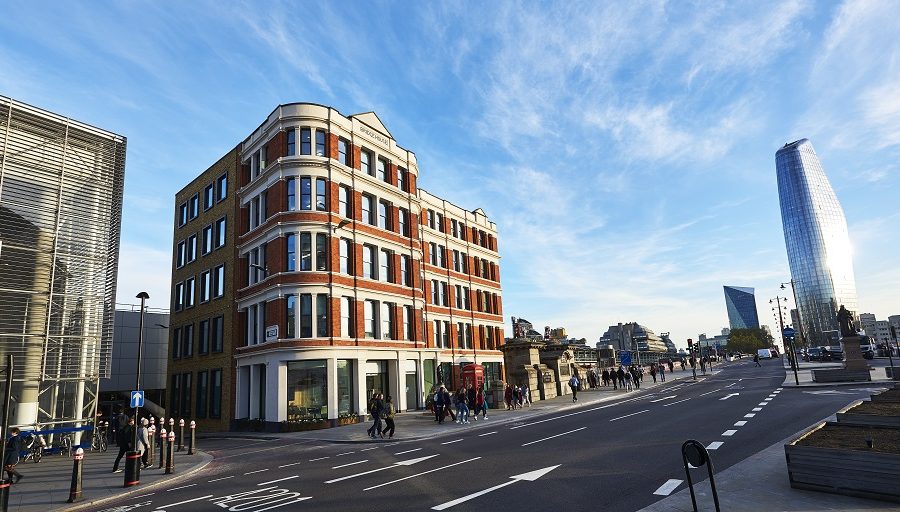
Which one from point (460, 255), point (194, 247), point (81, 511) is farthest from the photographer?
point (460, 255)

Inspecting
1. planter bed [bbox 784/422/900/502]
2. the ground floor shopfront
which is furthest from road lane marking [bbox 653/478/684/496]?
the ground floor shopfront

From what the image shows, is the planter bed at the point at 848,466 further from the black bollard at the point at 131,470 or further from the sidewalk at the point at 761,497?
the black bollard at the point at 131,470

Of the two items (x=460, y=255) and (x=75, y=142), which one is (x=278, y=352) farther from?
(x=460, y=255)

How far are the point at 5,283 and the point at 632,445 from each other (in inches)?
1063

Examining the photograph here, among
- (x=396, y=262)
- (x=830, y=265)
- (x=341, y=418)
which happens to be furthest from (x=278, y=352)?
(x=830, y=265)

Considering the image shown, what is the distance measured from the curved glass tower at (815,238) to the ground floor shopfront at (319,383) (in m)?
201

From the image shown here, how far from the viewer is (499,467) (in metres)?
12.3

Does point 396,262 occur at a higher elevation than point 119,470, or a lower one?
higher

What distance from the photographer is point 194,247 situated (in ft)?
132

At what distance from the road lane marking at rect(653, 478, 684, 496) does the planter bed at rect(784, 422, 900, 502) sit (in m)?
1.91

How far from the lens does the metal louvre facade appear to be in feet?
75.3

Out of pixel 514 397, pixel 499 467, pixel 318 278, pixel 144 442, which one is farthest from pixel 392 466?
pixel 514 397

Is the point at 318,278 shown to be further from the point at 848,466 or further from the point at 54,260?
the point at 848,466

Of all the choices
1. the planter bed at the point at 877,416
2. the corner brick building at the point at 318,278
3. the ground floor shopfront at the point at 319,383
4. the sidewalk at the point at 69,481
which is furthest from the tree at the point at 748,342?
the sidewalk at the point at 69,481
